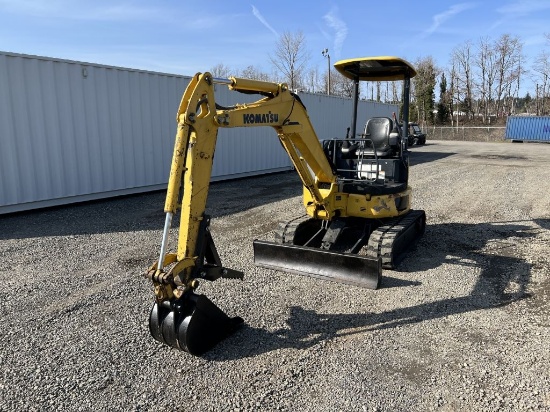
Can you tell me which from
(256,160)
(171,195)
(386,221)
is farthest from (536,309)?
(256,160)

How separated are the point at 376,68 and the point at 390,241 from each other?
286 cm

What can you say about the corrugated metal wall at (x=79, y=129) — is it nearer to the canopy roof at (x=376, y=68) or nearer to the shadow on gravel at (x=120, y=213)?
the shadow on gravel at (x=120, y=213)

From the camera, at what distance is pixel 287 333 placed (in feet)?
14.1

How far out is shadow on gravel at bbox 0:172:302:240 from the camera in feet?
27.5

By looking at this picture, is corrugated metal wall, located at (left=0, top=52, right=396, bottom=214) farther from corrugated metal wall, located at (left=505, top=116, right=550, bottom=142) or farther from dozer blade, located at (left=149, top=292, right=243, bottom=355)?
corrugated metal wall, located at (left=505, top=116, right=550, bottom=142)

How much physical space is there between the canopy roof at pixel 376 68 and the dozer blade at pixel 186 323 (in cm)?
435

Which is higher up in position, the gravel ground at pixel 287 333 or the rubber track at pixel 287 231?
the rubber track at pixel 287 231

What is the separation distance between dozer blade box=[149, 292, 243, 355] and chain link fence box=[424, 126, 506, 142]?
4555 centimetres

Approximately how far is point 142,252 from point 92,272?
1.04 metres

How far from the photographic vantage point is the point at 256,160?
1595cm

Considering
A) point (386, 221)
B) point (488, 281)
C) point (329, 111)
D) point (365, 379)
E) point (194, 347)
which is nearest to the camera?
point (365, 379)

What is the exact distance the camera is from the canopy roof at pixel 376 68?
20.7 ft

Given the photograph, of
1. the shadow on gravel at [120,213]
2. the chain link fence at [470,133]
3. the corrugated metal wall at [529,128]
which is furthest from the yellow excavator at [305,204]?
the chain link fence at [470,133]

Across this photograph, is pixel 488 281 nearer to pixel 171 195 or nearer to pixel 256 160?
pixel 171 195
